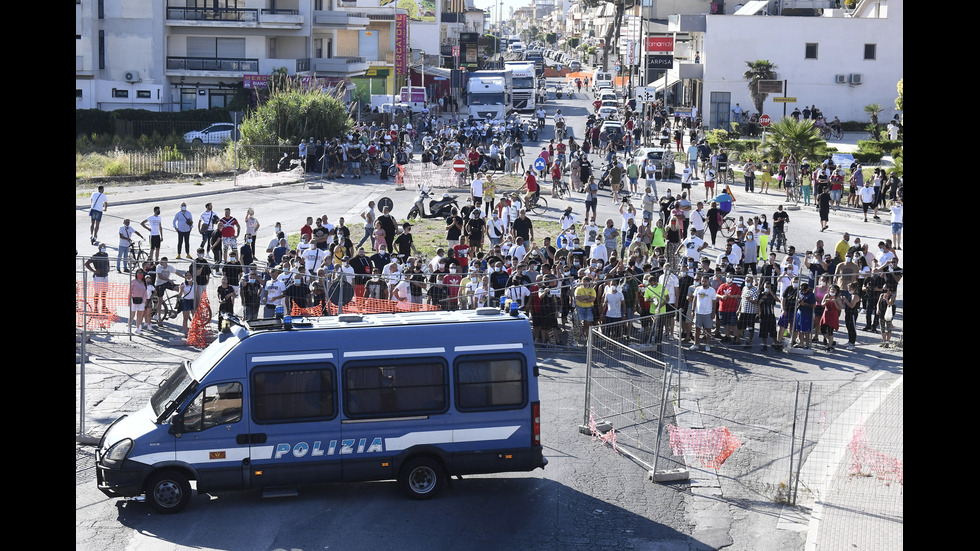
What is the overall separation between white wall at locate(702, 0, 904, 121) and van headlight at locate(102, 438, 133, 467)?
2089 inches

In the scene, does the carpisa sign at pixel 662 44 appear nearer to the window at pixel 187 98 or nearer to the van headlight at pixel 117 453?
the window at pixel 187 98

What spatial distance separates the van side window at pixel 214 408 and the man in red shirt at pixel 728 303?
9.90 metres

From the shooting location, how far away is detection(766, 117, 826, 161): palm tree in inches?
1527

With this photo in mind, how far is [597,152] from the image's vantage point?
50.8 meters

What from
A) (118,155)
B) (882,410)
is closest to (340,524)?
(882,410)

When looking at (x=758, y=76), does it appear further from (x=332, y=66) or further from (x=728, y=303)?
(x=728, y=303)

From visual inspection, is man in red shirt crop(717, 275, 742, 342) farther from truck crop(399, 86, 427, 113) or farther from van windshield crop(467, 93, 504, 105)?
van windshield crop(467, 93, 504, 105)

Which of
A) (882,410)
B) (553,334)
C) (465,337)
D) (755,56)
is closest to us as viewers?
(465,337)

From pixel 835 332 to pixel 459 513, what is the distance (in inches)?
Answer: 421

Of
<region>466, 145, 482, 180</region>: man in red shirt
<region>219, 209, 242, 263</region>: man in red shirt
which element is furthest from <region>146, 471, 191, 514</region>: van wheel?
<region>466, 145, 482, 180</region>: man in red shirt

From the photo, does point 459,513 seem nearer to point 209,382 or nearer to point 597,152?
point 209,382

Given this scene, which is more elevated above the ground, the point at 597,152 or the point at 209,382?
the point at 597,152
